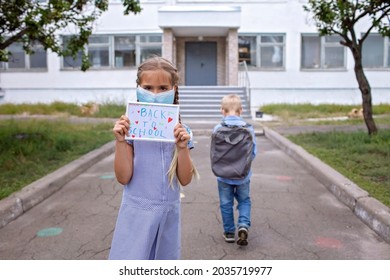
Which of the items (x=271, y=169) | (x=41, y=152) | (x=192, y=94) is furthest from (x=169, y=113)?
(x=192, y=94)

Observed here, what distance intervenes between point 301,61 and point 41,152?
1698 centimetres

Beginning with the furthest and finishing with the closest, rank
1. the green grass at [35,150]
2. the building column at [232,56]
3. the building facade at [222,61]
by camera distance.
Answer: the building facade at [222,61] → the building column at [232,56] → the green grass at [35,150]

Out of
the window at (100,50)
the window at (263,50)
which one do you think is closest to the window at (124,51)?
the window at (100,50)

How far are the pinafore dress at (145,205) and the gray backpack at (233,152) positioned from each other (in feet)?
6.07

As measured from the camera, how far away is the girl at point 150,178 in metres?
2.51

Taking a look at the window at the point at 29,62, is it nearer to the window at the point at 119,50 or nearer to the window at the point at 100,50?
the window at the point at 119,50

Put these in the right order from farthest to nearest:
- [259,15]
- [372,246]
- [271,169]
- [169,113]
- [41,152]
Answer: [259,15] → [41,152] → [271,169] → [372,246] → [169,113]

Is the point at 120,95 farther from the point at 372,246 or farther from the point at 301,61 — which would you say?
the point at 372,246

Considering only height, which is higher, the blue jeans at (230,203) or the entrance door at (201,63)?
the entrance door at (201,63)

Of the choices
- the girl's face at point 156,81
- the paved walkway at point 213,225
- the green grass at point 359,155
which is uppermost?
the girl's face at point 156,81

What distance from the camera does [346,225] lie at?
493 centimetres

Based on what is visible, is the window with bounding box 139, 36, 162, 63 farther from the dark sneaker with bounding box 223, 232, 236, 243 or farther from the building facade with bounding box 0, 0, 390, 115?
the dark sneaker with bounding box 223, 232, 236, 243

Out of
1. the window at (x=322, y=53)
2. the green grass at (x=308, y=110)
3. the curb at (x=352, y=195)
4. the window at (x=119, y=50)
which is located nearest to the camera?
the curb at (x=352, y=195)

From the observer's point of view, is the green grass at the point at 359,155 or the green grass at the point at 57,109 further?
the green grass at the point at 57,109
